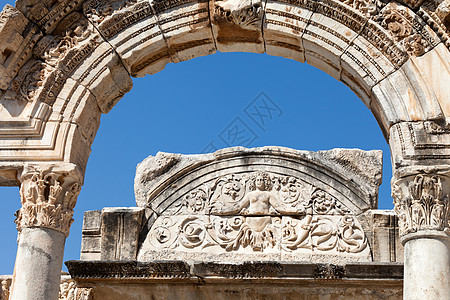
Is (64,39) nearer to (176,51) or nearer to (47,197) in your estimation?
(176,51)

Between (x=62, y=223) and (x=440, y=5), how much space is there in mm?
5102

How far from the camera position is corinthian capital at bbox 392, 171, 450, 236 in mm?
8406

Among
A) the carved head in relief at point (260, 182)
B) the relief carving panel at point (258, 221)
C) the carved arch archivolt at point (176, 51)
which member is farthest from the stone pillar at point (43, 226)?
the carved head in relief at point (260, 182)

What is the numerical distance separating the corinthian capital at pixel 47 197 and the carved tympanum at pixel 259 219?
10.6 ft

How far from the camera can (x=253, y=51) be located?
10516 mm

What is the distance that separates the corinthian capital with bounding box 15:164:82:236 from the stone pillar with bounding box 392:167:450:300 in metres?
3.84

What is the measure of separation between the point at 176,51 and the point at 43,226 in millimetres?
2937

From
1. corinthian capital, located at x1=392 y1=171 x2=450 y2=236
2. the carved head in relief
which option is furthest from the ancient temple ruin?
the carved head in relief

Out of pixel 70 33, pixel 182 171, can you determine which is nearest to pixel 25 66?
pixel 70 33

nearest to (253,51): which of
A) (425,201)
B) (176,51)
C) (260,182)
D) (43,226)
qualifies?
(176,51)

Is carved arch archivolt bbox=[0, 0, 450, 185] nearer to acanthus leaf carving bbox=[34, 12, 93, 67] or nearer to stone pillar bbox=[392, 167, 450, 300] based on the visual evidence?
acanthus leaf carving bbox=[34, 12, 93, 67]

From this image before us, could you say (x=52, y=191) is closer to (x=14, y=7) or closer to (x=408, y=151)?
(x=14, y=7)

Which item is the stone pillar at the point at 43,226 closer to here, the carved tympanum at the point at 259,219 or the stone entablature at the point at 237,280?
the stone entablature at the point at 237,280

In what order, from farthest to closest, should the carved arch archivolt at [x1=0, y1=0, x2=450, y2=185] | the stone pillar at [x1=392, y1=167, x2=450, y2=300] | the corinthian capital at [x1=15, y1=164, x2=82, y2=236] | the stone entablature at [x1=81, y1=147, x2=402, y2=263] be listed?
1. the stone entablature at [x1=81, y1=147, x2=402, y2=263]
2. the carved arch archivolt at [x1=0, y1=0, x2=450, y2=185]
3. the corinthian capital at [x1=15, y1=164, x2=82, y2=236]
4. the stone pillar at [x1=392, y1=167, x2=450, y2=300]
